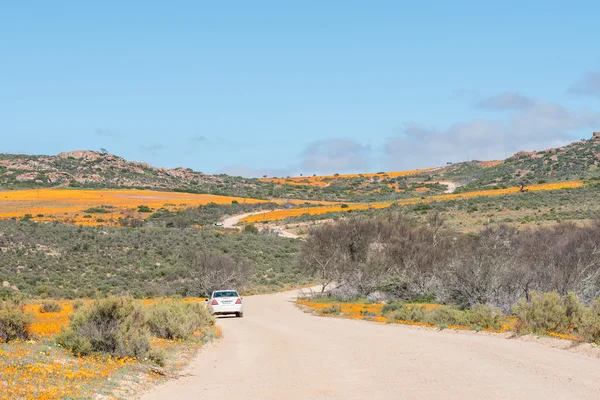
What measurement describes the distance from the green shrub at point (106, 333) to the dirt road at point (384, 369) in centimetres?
126

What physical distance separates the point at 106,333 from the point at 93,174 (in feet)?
407

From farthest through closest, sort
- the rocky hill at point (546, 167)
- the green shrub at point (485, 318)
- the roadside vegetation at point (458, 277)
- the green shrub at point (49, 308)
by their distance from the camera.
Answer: the rocky hill at point (546, 167)
the green shrub at point (49, 308)
the green shrub at point (485, 318)
the roadside vegetation at point (458, 277)

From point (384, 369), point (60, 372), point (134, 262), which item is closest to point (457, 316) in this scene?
point (384, 369)

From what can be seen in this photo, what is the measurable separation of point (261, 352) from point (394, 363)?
4178mm


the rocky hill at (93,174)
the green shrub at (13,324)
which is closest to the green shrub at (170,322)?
the green shrub at (13,324)

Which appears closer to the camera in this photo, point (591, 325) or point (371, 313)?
point (591, 325)

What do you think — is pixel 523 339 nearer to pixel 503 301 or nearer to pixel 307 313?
pixel 503 301

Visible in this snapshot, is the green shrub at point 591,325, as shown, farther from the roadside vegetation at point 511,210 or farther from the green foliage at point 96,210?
the green foliage at point 96,210

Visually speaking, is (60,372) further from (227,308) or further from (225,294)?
(225,294)

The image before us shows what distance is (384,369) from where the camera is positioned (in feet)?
46.6

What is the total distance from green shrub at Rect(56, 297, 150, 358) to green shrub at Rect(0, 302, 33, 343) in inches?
34.1

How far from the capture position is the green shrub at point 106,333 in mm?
14281

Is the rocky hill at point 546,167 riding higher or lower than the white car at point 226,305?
higher

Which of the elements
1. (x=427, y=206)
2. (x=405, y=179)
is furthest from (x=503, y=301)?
(x=405, y=179)
